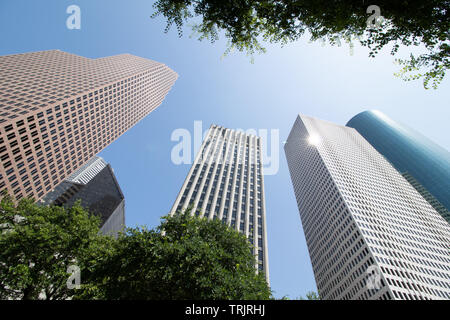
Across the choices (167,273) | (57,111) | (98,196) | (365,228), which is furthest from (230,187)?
(98,196)

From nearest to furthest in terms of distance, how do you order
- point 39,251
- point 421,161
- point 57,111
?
point 39,251
point 57,111
point 421,161

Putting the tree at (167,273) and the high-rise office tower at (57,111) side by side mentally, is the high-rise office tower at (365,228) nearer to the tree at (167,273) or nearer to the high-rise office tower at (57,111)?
the tree at (167,273)

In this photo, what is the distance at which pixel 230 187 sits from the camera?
7475cm

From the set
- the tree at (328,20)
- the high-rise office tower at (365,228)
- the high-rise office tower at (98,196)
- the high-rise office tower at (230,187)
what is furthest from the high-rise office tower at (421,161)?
the high-rise office tower at (98,196)

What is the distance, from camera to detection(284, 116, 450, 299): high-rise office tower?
73438 millimetres

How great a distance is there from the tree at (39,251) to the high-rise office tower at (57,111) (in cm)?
7117

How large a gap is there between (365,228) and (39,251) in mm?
99927

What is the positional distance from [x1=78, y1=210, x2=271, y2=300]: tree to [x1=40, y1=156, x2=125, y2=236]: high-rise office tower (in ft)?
374

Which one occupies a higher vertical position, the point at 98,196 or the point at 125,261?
the point at 125,261

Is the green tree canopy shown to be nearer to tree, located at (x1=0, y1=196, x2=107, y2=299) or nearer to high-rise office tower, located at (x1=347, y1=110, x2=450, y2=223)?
tree, located at (x1=0, y1=196, x2=107, y2=299)

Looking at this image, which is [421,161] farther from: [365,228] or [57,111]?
[57,111]

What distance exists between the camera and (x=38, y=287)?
54.2ft

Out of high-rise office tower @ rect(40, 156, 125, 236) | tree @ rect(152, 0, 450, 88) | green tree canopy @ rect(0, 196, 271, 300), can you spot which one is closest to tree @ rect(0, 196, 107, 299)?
green tree canopy @ rect(0, 196, 271, 300)
